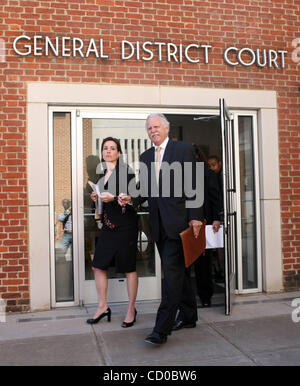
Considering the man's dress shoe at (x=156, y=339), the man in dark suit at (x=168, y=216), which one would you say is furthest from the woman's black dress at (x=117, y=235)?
the man's dress shoe at (x=156, y=339)

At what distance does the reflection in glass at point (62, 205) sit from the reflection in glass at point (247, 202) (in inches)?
92.2

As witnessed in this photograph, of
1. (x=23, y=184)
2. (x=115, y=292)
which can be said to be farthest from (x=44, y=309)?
(x=23, y=184)

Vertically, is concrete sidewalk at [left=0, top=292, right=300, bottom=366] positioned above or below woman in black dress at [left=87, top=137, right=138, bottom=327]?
below

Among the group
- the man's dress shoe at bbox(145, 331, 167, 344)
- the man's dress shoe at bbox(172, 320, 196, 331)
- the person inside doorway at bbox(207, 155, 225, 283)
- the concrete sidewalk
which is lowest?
the concrete sidewalk

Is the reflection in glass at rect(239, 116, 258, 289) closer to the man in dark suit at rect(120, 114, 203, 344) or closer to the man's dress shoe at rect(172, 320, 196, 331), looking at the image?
Answer: the man's dress shoe at rect(172, 320, 196, 331)

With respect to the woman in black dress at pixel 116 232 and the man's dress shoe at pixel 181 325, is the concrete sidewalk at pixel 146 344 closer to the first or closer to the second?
the man's dress shoe at pixel 181 325

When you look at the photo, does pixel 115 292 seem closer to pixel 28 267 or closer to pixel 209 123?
pixel 28 267

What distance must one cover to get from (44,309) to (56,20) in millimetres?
3507

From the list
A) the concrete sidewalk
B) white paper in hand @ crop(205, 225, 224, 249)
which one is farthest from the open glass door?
the concrete sidewalk

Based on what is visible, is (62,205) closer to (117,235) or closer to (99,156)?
(99,156)

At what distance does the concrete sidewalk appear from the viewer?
3.54 meters

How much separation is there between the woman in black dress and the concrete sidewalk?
0.47 metres

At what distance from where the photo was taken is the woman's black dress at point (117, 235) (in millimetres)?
4406

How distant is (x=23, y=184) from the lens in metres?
5.10
